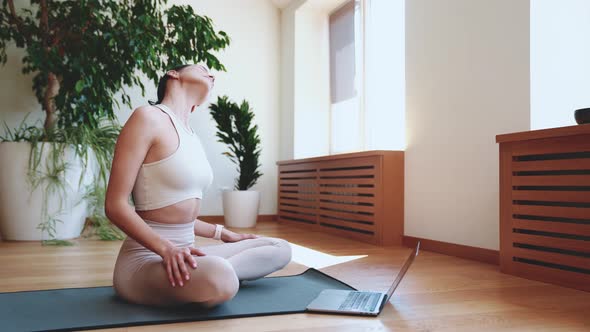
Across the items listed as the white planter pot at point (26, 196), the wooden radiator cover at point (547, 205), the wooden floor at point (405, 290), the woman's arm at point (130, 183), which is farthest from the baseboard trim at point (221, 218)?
the woman's arm at point (130, 183)

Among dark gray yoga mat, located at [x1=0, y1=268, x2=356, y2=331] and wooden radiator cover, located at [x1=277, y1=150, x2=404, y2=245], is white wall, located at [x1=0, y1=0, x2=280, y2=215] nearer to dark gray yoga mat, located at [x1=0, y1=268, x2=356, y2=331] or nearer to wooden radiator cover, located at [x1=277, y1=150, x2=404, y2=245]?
wooden radiator cover, located at [x1=277, y1=150, x2=404, y2=245]

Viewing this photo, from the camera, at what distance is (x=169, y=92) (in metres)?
1.83

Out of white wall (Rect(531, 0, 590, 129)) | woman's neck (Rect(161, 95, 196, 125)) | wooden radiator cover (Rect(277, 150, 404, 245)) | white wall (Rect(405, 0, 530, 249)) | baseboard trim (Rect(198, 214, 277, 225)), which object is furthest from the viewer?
baseboard trim (Rect(198, 214, 277, 225))

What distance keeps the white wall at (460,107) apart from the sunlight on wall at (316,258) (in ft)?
2.25

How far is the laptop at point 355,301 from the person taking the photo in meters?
1.67

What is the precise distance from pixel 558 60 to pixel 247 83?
12.1 feet

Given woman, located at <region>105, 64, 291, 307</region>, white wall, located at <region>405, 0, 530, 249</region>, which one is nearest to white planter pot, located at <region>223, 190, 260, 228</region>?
white wall, located at <region>405, 0, 530, 249</region>

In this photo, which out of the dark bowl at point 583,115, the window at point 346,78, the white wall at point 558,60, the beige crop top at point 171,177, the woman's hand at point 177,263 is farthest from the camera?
the window at point 346,78

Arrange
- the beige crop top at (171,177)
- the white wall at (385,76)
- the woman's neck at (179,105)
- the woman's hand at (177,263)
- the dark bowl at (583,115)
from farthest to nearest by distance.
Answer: the white wall at (385,76) → the dark bowl at (583,115) → the woman's neck at (179,105) → the beige crop top at (171,177) → the woman's hand at (177,263)

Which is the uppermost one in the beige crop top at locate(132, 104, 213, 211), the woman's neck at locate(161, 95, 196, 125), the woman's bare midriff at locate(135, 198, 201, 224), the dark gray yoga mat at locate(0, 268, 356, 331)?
the woman's neck at locate(161, 95, 196, 125)

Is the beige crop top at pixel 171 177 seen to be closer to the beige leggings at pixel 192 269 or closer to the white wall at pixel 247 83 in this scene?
the beige leggings at pixel 192 269

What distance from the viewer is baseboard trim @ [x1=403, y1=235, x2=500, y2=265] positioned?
2785mm

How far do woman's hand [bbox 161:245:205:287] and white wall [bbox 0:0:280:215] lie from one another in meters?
4.09

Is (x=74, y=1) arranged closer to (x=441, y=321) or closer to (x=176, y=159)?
(x=176, y=159)
